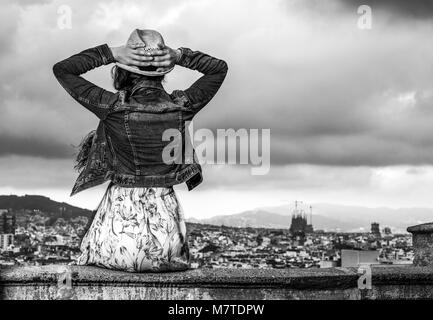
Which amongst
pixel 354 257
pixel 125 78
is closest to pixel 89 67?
pixel 125 78

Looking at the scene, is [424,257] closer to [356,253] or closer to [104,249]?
[356,253]

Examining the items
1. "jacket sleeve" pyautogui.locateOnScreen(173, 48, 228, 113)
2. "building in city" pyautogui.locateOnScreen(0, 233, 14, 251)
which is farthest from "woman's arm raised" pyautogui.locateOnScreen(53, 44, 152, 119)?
"building in city" pyautogui.locateOnScreen(0, 233, 14, 251)

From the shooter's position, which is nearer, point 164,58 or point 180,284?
point 180,284

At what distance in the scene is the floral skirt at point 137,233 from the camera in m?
5.79

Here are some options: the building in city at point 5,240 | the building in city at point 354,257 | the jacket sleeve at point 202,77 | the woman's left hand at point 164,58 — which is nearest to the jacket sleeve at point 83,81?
the woman's left hand at point 164,58

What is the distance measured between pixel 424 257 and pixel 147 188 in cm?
258

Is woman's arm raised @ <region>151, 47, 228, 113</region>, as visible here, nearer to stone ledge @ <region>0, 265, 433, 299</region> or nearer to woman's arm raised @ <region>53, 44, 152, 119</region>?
woman's arm raised @ <region>53, 44, 152, 119</region>

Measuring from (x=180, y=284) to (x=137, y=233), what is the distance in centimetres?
54

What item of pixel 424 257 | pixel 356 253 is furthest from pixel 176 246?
pixel 356 253

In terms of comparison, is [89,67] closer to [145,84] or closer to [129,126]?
[145,84]

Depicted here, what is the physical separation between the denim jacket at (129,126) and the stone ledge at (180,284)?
2.34 ft

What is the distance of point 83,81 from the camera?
6102 millimetres

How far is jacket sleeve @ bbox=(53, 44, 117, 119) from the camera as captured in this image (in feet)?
19.9
